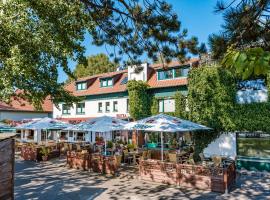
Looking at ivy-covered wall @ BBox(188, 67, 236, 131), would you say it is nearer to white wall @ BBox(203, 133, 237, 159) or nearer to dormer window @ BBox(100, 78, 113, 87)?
white wall @ BBox(203, 133, 237, 159)

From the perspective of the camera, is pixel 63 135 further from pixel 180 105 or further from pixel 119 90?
pixel 180 105

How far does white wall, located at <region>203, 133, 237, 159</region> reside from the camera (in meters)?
20.0

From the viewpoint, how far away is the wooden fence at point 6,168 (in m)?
7.08

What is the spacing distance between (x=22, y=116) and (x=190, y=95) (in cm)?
3111

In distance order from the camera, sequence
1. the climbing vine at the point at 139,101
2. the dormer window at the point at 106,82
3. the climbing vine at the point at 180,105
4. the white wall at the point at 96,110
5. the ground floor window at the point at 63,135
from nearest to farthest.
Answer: the climbing vine at the point at 180,105 < the climbing vine at the point at 139,101 < the white wall at the point at 96,110 < the dormer window at the point at 106,82 < the ground floor window at the point at 63,135

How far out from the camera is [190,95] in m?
21.0

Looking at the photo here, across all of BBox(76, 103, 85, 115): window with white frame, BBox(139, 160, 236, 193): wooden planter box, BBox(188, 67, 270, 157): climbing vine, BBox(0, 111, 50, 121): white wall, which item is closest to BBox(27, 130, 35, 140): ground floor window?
BBox(0, 111, 50, 121): white wall

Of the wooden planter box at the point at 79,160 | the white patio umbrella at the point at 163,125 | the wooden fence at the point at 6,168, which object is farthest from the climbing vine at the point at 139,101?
the wooden fence at the point at 6,168

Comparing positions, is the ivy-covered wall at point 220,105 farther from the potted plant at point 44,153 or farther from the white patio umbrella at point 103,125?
the potted plant at point 44,153

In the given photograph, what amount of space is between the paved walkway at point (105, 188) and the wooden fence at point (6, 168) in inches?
208

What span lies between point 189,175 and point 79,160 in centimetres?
820

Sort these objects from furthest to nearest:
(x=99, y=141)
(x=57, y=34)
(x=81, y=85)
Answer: (x=81, y=85) < (x=99, y=141) < (x=57, y=34)

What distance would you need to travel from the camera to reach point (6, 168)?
7.27 metres

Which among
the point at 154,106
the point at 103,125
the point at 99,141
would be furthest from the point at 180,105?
the point at 99,141
